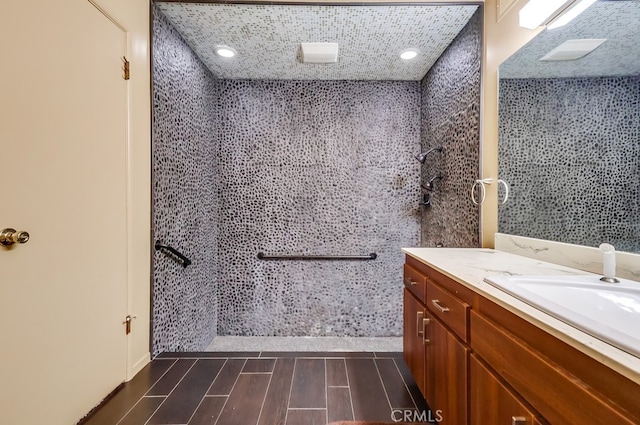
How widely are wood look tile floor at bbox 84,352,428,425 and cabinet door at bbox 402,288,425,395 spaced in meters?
0.20

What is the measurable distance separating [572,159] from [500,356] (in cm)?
103

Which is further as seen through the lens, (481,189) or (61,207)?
(481,189)

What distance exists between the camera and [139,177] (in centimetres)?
173

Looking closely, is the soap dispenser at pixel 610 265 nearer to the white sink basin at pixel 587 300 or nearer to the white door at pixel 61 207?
the white sink basin at pixel 587 300

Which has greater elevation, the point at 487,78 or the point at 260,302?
the point at 487,78

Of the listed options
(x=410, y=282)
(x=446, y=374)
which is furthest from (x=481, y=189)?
(x=446, y=374)

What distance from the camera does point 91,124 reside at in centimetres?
137

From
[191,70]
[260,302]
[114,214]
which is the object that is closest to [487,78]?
[191,70]

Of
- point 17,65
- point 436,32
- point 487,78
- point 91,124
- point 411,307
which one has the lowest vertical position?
point 411,307

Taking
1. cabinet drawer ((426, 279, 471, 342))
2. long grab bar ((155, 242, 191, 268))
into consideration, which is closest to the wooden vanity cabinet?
cabinet drawer ((426, 279, 471, 342))

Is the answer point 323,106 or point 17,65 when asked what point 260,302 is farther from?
point 17,65

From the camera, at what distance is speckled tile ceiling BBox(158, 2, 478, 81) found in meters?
1.88

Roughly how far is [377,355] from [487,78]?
84.0 inches

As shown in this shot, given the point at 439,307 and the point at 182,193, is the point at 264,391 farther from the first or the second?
the point at 182,193
